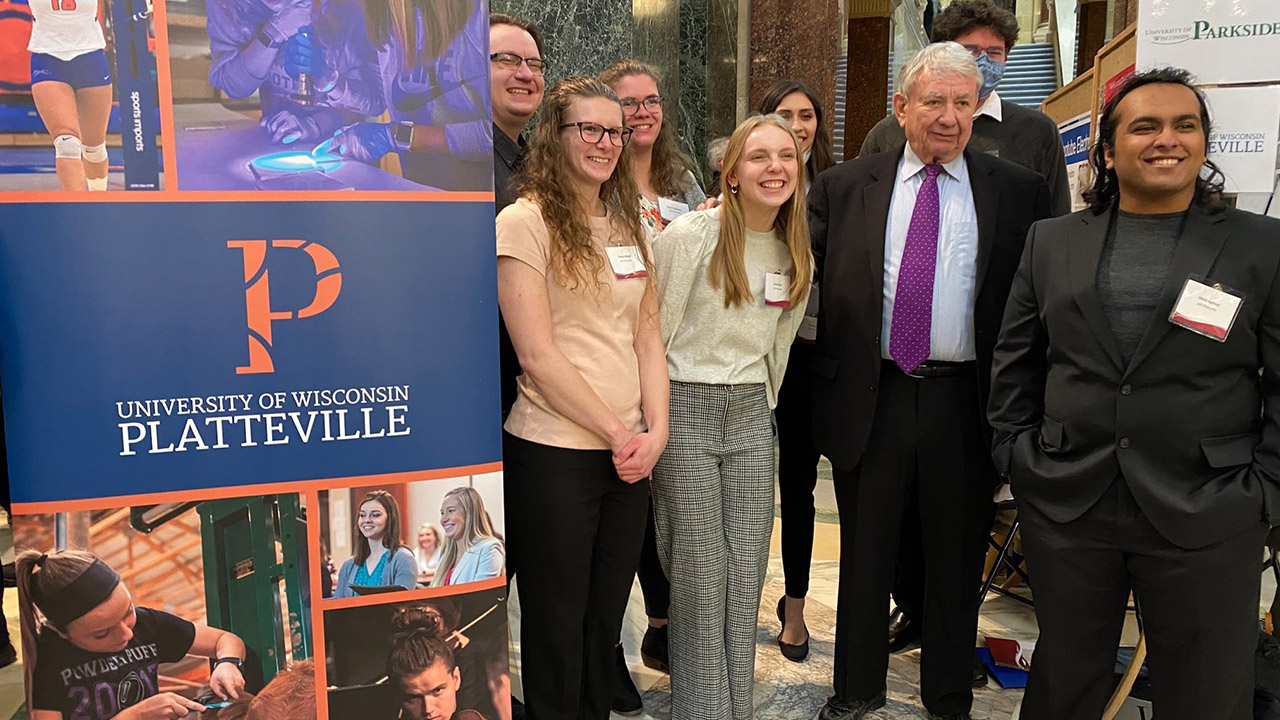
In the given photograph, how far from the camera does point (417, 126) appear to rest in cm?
159

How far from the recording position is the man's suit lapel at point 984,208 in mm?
2279

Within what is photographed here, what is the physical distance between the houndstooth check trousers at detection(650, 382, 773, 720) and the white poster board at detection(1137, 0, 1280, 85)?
157 centimetres

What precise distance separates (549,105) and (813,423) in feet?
3.83

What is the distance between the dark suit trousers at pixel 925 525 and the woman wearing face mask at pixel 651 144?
0.81m

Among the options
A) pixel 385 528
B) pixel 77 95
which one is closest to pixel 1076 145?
pixel 385 528

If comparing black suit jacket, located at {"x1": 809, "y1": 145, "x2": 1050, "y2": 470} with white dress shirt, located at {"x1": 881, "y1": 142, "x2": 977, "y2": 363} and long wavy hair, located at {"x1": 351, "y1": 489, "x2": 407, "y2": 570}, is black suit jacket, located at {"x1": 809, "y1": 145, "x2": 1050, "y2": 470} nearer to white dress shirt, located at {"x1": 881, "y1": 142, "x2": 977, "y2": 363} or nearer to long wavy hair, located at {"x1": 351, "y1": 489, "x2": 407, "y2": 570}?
white dress shirt, located at {"x1": 881, "y1": 142, "x2": 977, "y2": 363}

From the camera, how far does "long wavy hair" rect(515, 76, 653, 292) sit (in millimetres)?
1922

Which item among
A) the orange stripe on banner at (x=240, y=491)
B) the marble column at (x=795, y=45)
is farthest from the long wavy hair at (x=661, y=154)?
the marble column at (x=795, y=45)

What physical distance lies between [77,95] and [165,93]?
131 mm

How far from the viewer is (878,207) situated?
7.79 ft

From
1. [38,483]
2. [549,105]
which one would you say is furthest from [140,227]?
[549,105]

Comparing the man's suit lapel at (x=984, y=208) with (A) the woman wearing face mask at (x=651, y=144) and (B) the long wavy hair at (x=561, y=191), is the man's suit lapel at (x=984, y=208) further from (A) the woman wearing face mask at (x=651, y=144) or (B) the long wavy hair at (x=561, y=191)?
(B) the long wavy hair at (x=561, y=191)

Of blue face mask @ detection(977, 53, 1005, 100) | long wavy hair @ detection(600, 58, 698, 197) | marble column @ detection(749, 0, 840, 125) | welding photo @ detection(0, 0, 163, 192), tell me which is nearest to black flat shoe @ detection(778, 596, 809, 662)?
long wavy hair @ detection(600, 58, 698, 197)

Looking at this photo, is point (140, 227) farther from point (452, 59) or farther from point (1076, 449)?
point (1076, 449)
